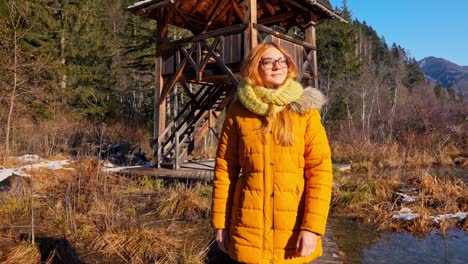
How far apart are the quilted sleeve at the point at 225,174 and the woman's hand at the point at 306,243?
0.47 m

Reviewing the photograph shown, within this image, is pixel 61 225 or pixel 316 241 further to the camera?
pixel 61 225

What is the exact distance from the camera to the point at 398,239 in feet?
20.2

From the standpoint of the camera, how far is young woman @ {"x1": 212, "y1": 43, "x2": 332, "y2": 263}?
2.05 metres

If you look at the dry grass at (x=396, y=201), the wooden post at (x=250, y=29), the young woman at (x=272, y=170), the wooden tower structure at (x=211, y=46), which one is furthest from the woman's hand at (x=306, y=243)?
the wooden tower structure at (x=211, y=46)

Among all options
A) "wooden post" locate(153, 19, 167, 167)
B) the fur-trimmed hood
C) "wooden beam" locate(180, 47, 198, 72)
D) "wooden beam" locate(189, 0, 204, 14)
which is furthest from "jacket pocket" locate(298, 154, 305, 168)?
"wooden beam" locate(189, 0, 204, 14)

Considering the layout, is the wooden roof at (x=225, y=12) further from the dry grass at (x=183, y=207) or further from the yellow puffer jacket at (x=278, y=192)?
the yellow puffer jacket at (x=278, y=192)

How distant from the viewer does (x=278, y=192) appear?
6.79ft

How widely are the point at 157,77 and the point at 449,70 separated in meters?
212

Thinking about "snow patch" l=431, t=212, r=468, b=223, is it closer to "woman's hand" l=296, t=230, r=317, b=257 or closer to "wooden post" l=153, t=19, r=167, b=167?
"woman's hand" l=296, t=230, r=317, b=257

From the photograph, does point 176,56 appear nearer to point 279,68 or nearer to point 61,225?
point 61,225

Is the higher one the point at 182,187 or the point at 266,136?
the point at 266,136

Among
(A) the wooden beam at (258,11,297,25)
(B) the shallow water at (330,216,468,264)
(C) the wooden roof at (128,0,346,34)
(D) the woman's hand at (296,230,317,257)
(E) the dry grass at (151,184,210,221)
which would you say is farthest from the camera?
(A) the wooden beam at (258,11,297,25)

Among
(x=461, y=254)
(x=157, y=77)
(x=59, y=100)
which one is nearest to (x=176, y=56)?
(x=157, y=77)

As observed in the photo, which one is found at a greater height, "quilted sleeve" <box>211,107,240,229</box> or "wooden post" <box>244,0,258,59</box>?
"wooden post" <box>244,0,258,59</box>
